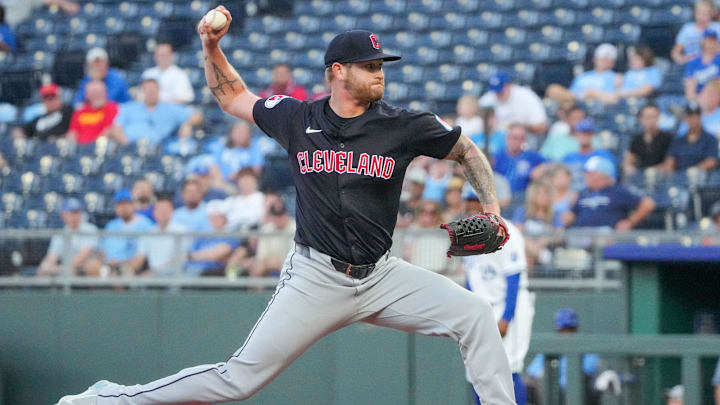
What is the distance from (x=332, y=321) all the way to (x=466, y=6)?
358 inches

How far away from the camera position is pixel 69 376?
8492mm

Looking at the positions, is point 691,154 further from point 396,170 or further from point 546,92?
point 396,170

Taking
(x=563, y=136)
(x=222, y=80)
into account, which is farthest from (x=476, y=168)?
Result: (x=563, y=136)

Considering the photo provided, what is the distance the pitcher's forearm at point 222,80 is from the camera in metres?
4.98

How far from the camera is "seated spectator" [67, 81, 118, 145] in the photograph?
38.8ft

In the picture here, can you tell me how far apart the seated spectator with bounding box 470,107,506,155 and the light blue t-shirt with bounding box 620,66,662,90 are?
1365 millimetres

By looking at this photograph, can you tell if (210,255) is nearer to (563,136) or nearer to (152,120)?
(563,136)

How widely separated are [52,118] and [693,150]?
21.6 ft

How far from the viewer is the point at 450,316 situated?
4.63 metres

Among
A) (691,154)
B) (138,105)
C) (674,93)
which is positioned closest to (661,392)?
(691,154)

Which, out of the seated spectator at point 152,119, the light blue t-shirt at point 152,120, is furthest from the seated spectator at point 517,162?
the light blue t-shirt at point 152,120

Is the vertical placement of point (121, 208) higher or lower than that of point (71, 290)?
higher

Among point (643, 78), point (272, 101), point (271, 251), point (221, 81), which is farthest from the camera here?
point (643, 78)

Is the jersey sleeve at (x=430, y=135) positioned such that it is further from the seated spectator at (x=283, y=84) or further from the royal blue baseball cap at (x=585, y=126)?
the seated spectator at (x=283, y=84)
